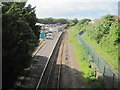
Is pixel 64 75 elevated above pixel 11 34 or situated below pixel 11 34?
below

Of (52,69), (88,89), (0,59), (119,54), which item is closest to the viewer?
(0,59)

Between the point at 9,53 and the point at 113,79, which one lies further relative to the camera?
the point at 113,79

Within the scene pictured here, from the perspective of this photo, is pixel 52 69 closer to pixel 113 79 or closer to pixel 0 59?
pixel 113 79

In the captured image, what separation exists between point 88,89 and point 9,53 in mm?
7476

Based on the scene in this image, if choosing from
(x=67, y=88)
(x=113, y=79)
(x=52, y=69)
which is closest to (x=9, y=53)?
(x=67, y=88)

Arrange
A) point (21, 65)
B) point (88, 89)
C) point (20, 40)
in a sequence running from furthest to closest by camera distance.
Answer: point (88, 89) < point (20, 40) < point (21, 65)

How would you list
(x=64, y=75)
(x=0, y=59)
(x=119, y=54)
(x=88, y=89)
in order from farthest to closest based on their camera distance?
(x=119, y=54) → (x=64, y=75) → (x=88, y=89) → (x=0, y=59)

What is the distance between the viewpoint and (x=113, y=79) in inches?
600

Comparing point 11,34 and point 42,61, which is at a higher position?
point 11,34

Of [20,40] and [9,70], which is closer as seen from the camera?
[9,70]

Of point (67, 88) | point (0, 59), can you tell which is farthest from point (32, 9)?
point (0, 59)

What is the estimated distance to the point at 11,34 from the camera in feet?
40.9

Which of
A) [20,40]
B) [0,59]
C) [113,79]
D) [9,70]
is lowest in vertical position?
[113,79]

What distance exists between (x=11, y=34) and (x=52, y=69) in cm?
1035
